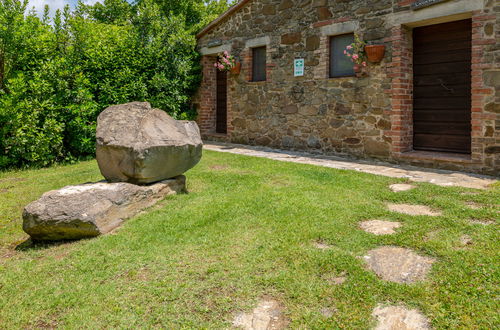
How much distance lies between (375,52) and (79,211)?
18.3 feet

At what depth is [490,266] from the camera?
2646 mm

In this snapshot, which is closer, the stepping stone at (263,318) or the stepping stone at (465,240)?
the stepping stone at (263,318)

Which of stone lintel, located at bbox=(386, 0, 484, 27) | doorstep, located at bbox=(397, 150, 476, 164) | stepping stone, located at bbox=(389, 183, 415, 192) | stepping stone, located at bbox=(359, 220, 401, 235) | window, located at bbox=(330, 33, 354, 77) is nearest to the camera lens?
stepping stone, located at bbox=(359, 220, 401, 235)

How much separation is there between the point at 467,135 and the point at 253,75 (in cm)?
526

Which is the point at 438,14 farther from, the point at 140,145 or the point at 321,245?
the point at 140,145

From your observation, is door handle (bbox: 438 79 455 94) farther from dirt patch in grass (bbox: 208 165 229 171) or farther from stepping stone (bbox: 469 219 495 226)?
dirt patch in grass (bbox: 208 165 229 171)

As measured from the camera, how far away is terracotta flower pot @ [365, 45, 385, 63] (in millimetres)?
6770

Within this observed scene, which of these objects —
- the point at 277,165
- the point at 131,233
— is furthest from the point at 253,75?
the point at 131,233

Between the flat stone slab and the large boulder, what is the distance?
0.78 feet

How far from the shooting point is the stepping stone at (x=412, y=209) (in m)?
3.95

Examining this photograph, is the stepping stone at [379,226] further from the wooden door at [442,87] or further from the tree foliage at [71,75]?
the tree foliage at [71,75]

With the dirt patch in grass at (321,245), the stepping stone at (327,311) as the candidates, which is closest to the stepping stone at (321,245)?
the dirt patch in grass at (321,245)

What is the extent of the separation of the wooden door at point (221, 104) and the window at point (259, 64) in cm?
140

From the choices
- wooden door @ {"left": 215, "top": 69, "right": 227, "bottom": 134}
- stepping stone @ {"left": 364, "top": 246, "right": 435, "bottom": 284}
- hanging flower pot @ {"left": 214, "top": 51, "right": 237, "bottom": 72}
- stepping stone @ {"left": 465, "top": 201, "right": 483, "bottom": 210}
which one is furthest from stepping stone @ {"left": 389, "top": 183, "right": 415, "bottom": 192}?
wooden door @ {"left": 215, "top": 69, "right": 227, "bottom": 134}
